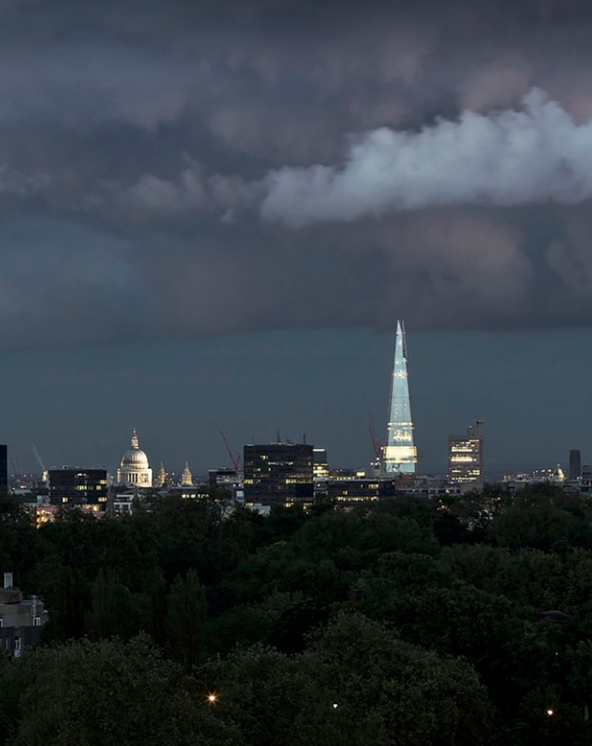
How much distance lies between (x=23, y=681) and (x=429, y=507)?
13740 centimetres

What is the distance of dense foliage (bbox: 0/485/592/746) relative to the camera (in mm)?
56469

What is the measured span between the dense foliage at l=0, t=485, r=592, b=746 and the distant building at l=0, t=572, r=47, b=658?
A: 6.40ft

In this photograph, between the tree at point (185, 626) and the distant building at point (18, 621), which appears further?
the distant building at point (18, 621)

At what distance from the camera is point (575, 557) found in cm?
10356

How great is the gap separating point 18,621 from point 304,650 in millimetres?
20689

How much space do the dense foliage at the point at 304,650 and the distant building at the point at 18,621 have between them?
195 centimetres

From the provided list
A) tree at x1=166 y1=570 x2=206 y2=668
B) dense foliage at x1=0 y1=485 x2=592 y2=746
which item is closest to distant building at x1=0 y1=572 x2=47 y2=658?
dense foliage at x1=0 y1=485 x2=592 y2=746

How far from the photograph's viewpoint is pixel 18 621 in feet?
300

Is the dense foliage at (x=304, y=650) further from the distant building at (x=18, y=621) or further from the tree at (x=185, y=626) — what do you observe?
the distant building at (x=18, y=621)

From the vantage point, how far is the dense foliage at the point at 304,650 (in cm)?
5647

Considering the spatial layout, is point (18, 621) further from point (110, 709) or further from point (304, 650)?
point (110, 709)

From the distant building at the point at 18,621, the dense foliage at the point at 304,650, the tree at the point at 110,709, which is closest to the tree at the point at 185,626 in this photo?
the dense foliage at the point at 304,650

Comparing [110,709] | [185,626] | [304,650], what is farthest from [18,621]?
[110,709]

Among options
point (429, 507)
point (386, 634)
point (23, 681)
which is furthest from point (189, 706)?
point (429, 507)
